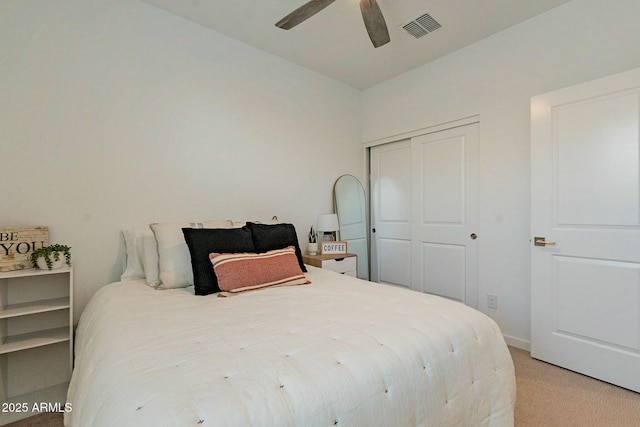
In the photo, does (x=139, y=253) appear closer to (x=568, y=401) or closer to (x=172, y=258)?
(x=172, y=258)

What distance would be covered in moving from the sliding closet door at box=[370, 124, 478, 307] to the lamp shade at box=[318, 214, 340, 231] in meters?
0.83

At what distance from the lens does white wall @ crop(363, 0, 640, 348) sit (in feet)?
7.15

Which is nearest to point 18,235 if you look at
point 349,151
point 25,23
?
point 25,23

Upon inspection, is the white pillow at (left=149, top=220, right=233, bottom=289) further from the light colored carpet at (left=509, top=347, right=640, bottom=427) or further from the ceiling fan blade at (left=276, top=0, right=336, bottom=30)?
the light colored carpet at (left=509, top=347, right=640, bottom=427)

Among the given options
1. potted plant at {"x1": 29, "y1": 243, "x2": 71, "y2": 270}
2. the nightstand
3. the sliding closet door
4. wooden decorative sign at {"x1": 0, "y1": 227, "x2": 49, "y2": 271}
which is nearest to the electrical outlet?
the sliding closet door

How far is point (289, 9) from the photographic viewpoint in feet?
7.81

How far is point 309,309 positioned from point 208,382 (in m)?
0.68

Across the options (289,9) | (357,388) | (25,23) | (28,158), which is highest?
(289,9)

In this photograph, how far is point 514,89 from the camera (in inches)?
103

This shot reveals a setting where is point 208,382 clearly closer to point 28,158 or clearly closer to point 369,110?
point 28,158

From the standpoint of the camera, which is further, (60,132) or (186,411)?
(60,132)

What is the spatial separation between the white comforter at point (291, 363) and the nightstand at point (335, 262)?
1.27 meters

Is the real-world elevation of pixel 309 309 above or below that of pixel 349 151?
below

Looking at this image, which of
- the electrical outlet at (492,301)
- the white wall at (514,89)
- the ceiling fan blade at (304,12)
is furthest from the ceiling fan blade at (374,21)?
the electrical outlet at (492,301)
